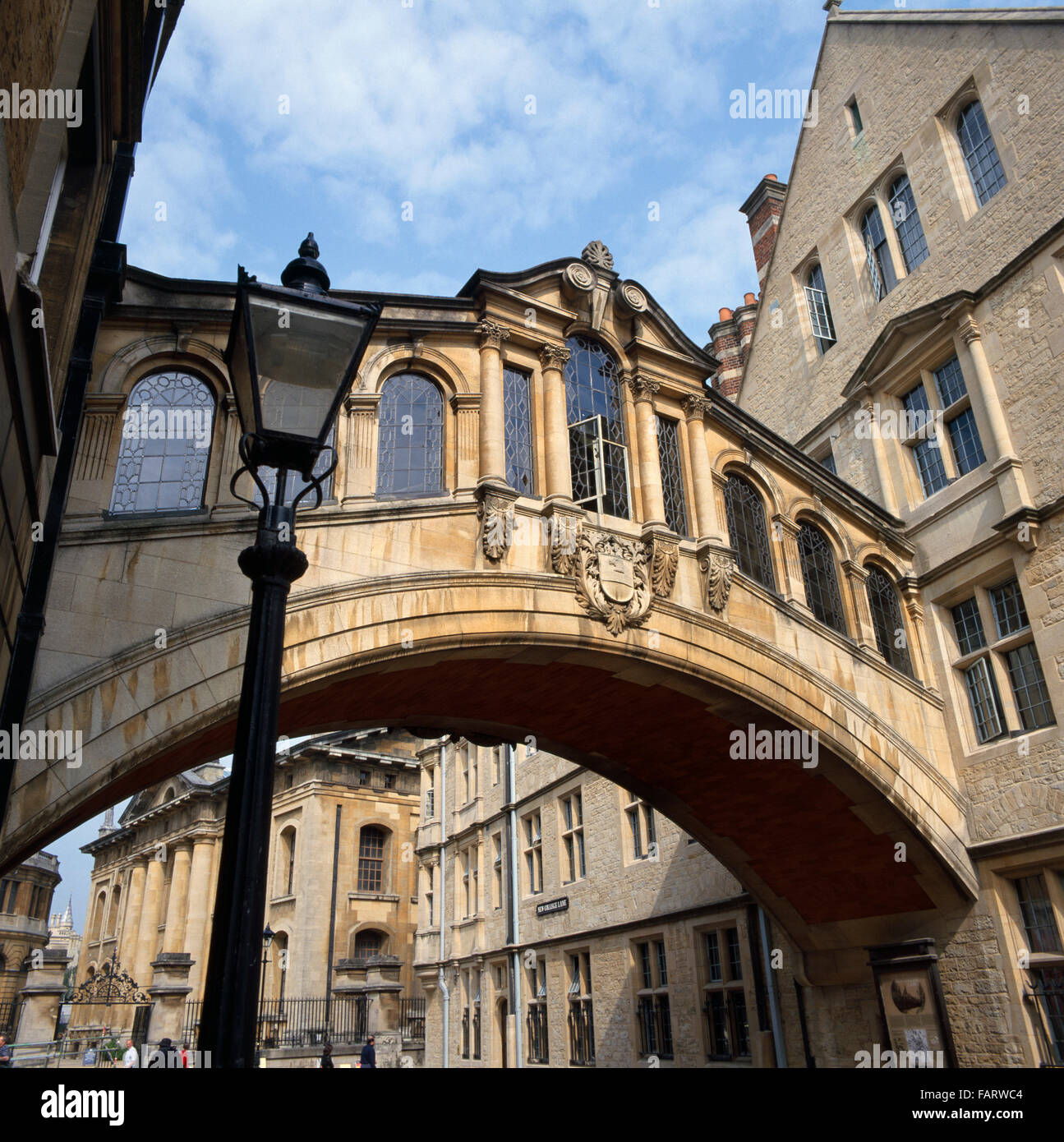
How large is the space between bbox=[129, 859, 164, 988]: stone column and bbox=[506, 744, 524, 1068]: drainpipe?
2500 centimetres

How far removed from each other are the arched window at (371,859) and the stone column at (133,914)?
569 inches

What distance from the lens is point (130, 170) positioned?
845 cm

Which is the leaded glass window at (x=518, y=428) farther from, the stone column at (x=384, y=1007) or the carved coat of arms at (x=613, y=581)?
the stone column at (x=384, y=1007)

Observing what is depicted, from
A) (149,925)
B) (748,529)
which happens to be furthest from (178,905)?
(748,529)

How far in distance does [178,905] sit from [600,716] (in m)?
33.8

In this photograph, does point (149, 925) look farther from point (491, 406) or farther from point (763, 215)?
point (491, 406)

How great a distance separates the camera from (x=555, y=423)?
10.9 m

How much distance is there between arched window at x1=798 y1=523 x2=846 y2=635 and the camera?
13.2 metres

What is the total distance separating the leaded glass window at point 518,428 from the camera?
1073 centimetres

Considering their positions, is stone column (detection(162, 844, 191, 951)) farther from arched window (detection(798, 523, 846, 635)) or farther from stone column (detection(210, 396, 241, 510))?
stone column (detection(210, 396, 241, 510))

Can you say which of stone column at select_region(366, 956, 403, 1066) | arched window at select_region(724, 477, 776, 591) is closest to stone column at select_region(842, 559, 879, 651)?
arched window at select_region(724, 477, 776, 591)

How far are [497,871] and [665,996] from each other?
27.7 ft

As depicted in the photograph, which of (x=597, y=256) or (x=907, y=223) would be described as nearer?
(x=597, y=256)
